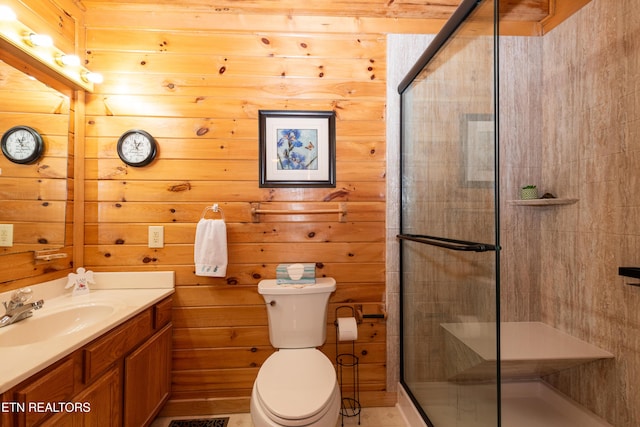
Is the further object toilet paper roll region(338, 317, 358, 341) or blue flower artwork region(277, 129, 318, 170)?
blue flower artwork region(277, 129, 318, 170)

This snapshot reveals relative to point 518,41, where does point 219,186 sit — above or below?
below

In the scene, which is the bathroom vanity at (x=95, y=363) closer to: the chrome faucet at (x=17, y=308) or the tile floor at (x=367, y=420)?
the chrome faucet at (x=17, y=308)

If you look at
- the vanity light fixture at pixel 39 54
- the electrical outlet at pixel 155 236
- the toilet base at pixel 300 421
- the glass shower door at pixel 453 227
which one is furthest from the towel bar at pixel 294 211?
the vanity light fixture at pixel 39 54

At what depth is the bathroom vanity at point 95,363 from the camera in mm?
919

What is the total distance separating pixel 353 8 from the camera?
1.95 meters

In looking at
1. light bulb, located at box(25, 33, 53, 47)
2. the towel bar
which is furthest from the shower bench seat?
light bulb, located at box(25, 33, 53, 47)

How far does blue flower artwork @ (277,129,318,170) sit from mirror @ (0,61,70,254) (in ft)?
4.01

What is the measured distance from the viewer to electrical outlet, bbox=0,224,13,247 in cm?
136

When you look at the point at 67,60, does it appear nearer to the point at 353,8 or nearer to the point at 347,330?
the point at 353,8

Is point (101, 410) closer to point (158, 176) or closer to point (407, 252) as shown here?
point (158, 176)

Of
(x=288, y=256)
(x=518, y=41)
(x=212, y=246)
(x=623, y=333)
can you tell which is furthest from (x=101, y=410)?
(x=518, y=41)

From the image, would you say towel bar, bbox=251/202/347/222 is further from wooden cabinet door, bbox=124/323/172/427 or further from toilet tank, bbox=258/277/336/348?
wooden cabinet door, bbox=124/323/172/427

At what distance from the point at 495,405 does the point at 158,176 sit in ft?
6.66

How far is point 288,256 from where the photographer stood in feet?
6.36
